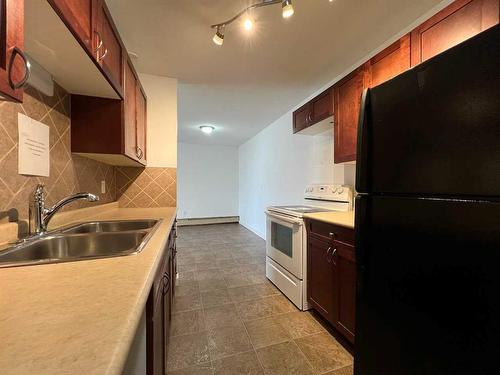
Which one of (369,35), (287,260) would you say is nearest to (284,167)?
(287,260)

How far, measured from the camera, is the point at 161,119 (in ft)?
8.05

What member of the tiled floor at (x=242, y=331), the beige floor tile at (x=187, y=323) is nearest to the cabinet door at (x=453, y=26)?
the tiled floor at (x=242, y=331)

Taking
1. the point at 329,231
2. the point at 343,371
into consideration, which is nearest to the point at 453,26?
the point at 329,231

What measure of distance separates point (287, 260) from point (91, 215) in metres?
1.80

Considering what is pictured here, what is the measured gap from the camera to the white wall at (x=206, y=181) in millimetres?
6047

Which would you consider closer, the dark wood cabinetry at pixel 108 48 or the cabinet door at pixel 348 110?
the dark wood cabinetry at pixel 108 48

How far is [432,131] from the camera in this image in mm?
744

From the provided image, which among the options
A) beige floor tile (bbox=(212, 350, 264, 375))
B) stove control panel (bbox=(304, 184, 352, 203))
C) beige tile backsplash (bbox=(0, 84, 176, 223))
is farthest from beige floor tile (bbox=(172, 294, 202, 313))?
stove control panel (bbox=(304, 184, 352, 203))

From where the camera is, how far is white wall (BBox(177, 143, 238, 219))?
238 inches

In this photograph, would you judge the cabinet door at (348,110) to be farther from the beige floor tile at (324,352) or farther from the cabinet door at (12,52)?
the cabinet door at (12,52)

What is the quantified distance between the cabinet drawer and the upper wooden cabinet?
104 centimetres

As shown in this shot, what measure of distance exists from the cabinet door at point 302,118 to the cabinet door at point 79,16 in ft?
6.28

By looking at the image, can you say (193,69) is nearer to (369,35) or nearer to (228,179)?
(369,35)

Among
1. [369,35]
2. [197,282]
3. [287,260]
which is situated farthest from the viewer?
[197,282]
